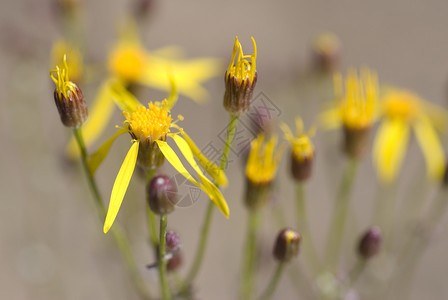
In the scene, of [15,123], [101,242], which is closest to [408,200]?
[101,242]

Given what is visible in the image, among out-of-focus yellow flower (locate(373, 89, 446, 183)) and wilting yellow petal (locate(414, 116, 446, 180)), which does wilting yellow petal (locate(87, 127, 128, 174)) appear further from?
wilting yellow petal (locate(414, 116, 446, 180))

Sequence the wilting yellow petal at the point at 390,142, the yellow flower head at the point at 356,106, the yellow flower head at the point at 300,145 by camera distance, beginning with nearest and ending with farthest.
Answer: the yellow flower head at the point at 300,145 < the yellow flower head at the point at 356,106 < the wilting yellow petal at the point at 390,142

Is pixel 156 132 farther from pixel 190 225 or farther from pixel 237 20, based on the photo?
pixel 237 20

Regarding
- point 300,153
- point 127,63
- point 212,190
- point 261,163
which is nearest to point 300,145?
point 300,153

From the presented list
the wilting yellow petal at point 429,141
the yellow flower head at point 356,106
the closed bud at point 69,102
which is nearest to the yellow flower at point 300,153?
the yellow flower head at point 356,106

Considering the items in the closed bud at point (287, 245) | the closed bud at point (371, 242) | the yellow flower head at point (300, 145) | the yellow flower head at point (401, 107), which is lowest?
the closed bud at point (371, 242)

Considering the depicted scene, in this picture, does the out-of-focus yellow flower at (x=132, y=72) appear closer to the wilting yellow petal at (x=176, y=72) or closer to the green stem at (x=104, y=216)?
the wilting yellow petal at (x=176, y=72)

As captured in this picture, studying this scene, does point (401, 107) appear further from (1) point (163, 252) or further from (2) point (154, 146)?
(1) point (163, 252)
